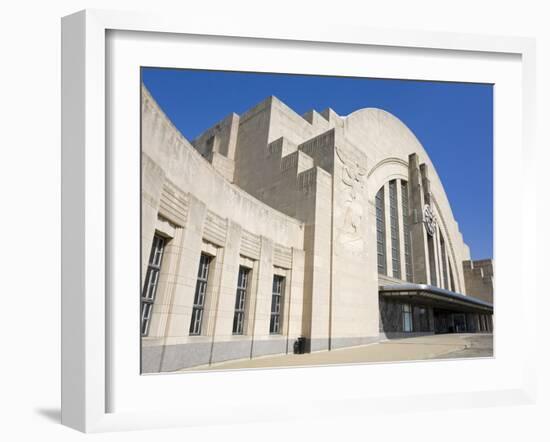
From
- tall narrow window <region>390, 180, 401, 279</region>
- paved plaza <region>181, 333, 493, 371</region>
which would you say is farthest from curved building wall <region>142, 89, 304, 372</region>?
tall narrow window <region>390, 180, 401, 279</region>

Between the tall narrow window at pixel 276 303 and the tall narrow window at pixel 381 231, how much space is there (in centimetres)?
1054

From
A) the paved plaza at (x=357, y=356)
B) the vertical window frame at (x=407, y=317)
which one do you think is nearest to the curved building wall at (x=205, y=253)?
the paved plaza at (x=357, y=356)

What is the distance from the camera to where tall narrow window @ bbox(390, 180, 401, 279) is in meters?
27.7

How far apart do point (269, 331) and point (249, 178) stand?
296 inches

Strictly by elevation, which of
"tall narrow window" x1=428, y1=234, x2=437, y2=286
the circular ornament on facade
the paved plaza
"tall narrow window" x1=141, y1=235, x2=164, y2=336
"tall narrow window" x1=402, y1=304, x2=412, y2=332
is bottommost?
the paved plaza

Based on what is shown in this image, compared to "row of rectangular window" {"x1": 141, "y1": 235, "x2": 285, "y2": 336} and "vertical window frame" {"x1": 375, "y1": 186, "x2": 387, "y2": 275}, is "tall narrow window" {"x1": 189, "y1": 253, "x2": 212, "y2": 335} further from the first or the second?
"vertical window frame" {"x1": 375, "y1": 186, "x2": 387, "y2": 275}

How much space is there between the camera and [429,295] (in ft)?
75.6

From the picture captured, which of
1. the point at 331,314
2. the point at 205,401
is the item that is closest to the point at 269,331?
the point at 331,314

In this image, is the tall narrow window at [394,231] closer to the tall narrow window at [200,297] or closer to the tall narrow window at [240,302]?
the tall narrow window at [240,302]

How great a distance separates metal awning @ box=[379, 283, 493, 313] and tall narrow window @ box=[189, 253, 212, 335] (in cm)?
1075

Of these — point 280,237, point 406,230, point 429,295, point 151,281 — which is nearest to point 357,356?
point 280,237

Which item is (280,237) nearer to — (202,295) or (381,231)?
(202,295)

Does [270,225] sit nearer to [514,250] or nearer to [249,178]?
[249,178]

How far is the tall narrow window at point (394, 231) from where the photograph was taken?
90.8 feet
